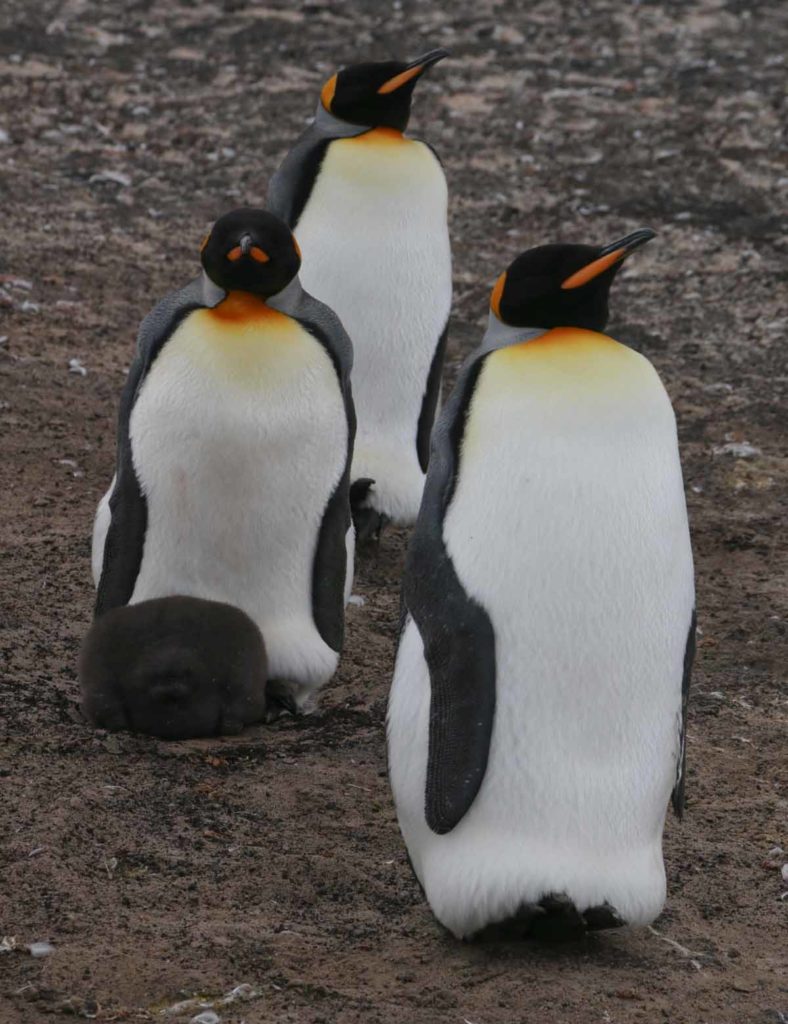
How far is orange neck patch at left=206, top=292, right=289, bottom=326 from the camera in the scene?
4.32 metres

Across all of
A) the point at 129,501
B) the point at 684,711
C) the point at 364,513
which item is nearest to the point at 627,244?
the point at 684,711

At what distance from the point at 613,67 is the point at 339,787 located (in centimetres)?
745

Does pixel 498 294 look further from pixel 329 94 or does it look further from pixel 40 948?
pixel 329 94

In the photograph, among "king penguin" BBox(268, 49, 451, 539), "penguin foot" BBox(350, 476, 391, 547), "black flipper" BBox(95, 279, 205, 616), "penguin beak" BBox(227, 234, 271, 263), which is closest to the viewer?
"penguin beak" BBox(227, 234, 271, 263)

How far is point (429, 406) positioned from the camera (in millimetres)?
5934

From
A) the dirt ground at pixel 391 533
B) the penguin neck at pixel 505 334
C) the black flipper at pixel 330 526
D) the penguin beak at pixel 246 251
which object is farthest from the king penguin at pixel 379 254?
the penguin neck at pixel 505 334

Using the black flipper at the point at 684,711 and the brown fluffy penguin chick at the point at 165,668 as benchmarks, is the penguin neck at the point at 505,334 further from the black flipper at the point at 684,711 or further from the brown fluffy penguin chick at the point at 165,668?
the brown fluffy penguin chick at the point at 165,668

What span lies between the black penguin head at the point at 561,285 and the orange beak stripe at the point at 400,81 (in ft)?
8.62

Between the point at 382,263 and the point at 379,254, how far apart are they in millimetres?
32

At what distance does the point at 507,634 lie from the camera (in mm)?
3141

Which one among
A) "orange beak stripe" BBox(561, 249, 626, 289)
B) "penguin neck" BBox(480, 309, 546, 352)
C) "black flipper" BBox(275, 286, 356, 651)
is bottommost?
"black flipper" BBox(275, 286, 356, 651)

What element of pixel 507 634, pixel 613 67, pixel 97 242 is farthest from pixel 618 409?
pixel 613 67

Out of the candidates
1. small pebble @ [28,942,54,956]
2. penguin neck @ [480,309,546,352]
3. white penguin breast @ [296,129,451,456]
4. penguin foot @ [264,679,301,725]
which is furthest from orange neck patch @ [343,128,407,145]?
small pebble @ [28,942,54,956]

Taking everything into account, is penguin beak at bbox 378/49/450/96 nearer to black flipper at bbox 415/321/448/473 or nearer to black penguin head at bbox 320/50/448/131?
black penguin head at bbox 320/50/448/131
